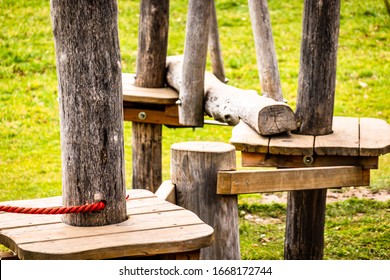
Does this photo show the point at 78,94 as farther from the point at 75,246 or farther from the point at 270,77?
the point at 270,77

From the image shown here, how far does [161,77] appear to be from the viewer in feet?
25.2

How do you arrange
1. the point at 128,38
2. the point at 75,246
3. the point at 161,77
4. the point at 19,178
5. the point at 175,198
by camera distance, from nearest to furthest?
the point at 75,246
the point at 175,198
the point at 161,77
the point at 19,178
the point at 128,38

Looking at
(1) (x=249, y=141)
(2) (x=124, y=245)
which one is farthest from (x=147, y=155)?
(2) (x=124, y=245)

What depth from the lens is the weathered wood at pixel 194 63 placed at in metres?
6.58

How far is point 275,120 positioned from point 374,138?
67 centimetres

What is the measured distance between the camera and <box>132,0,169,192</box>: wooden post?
7.52 metres

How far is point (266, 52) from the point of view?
6.79 meters

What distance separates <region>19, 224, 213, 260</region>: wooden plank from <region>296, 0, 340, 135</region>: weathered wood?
1967mm

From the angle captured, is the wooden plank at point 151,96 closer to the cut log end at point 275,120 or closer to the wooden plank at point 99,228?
the cut log end at point 275,120

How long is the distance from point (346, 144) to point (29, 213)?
89.0 inches

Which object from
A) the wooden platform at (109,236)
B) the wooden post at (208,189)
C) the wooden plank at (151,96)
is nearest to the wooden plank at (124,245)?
the wooden platform at (109,236)

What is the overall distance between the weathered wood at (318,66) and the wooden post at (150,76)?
2.22 m

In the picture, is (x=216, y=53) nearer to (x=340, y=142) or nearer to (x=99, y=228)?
(x=340, y=142)
